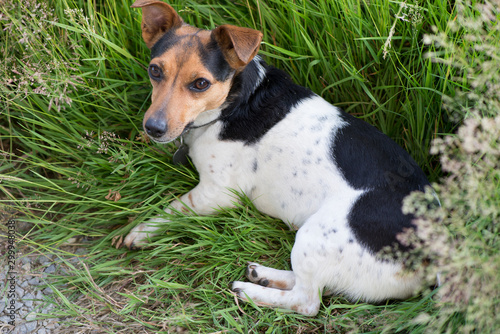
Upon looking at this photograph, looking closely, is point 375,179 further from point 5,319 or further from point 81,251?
point 5,319

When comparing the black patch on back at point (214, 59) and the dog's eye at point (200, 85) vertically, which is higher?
the black patch on back at point (214, 59)

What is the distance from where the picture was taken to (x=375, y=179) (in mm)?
2758

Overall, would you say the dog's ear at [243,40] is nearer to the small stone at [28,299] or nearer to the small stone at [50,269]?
the small stone at [50,269]

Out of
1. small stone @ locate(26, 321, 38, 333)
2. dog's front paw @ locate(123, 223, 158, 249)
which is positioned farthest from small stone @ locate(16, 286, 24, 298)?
dog's front paw @ locate(123, 223, 158, 249)

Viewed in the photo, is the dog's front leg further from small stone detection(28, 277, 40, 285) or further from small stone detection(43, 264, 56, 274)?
small stone detection(28, 277, 40, 285)

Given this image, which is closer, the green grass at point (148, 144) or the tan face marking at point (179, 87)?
the tan face marking at point (179, 87)

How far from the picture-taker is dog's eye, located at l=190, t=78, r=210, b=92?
8.90ft

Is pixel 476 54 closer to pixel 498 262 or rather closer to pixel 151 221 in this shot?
pixel 498 262

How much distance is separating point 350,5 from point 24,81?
2.40 m

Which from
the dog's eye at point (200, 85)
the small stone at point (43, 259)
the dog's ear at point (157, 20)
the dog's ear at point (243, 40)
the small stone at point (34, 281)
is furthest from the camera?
the small stone at point (43, 259)

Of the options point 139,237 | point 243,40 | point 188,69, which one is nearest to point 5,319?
point 139,237

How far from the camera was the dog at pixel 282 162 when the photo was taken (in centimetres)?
263

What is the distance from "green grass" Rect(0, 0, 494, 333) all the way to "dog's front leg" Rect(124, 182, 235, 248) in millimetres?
83

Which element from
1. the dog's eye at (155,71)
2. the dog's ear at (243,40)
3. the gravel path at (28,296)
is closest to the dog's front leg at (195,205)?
the gravel path at (28,296)
